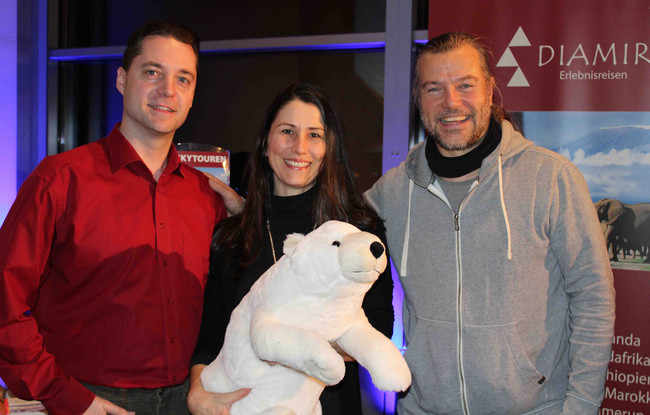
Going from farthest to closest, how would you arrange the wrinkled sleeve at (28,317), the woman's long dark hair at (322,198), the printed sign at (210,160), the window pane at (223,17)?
the window pane at (223,17) < the printed sign at (210,160) < the woman's long dark hair at (322,198) < the wrinkled sleeve at (28,317)

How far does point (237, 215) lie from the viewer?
1925mm

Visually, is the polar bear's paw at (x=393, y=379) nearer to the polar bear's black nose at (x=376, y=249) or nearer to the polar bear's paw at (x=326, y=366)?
the polar bear's paw at (x=326, y=366)

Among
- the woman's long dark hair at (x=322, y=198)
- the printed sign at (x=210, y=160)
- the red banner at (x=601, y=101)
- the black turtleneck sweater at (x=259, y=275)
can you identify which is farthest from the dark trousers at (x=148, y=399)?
the red banner at (x=601, y=101)

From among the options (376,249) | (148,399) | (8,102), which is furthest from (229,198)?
(8,102)

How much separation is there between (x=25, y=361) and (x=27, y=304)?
0.17 meters

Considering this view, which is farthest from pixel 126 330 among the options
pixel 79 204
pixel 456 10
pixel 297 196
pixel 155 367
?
pixel 456 10

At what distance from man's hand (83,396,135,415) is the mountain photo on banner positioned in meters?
2.34

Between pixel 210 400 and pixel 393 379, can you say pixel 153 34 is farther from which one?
pixel 393 379

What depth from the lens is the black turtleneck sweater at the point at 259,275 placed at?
1.69 meters

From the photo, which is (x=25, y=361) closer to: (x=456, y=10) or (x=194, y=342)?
(x=194, y=342)

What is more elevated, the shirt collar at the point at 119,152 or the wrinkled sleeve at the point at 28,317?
the shirt collar at the point at 119,152

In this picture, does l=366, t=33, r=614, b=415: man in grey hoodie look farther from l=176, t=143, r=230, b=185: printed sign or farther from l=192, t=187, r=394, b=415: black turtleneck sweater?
l=176, t=143, r=230, b=185: printed sign

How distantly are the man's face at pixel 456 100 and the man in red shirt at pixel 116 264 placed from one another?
82cm

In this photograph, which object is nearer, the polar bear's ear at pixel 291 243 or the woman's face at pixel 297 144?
the polar bear's ear at pixel 291 243
